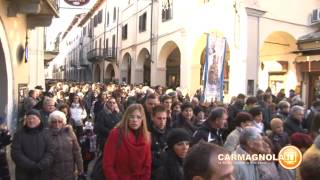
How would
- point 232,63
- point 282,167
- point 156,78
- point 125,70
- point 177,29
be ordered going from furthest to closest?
point 125,70 < point 156,78 < point 177,29 < point 232,63 < point 282,167

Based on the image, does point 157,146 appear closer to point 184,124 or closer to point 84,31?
point 184,124

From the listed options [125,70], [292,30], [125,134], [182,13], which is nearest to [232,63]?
[292,30]

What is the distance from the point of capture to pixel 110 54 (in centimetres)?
4016

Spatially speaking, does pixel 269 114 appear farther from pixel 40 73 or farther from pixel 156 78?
pixel 156 78

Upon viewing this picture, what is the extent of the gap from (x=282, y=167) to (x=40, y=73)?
18.2 metres

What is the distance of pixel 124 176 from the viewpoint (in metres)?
4.77

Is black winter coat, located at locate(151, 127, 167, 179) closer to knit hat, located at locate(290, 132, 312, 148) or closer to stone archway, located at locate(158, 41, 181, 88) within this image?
knit hat, located at locate(290, 132, 312, 148)

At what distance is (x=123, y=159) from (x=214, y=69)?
6.76 m

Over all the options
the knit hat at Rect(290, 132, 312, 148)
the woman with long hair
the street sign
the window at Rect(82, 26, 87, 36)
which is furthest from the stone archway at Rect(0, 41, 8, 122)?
the window at Rect(82, 26, 87, 36)

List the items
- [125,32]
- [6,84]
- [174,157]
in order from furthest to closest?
[125,32], [6,84], [174,157]

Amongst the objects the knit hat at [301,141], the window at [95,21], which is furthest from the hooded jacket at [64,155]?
the window at [95,21]

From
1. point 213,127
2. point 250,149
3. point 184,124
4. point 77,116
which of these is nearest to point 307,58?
point 77,116

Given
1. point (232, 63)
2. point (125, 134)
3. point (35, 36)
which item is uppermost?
point (35, 36)

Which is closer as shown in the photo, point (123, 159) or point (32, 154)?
point (123, 159)
